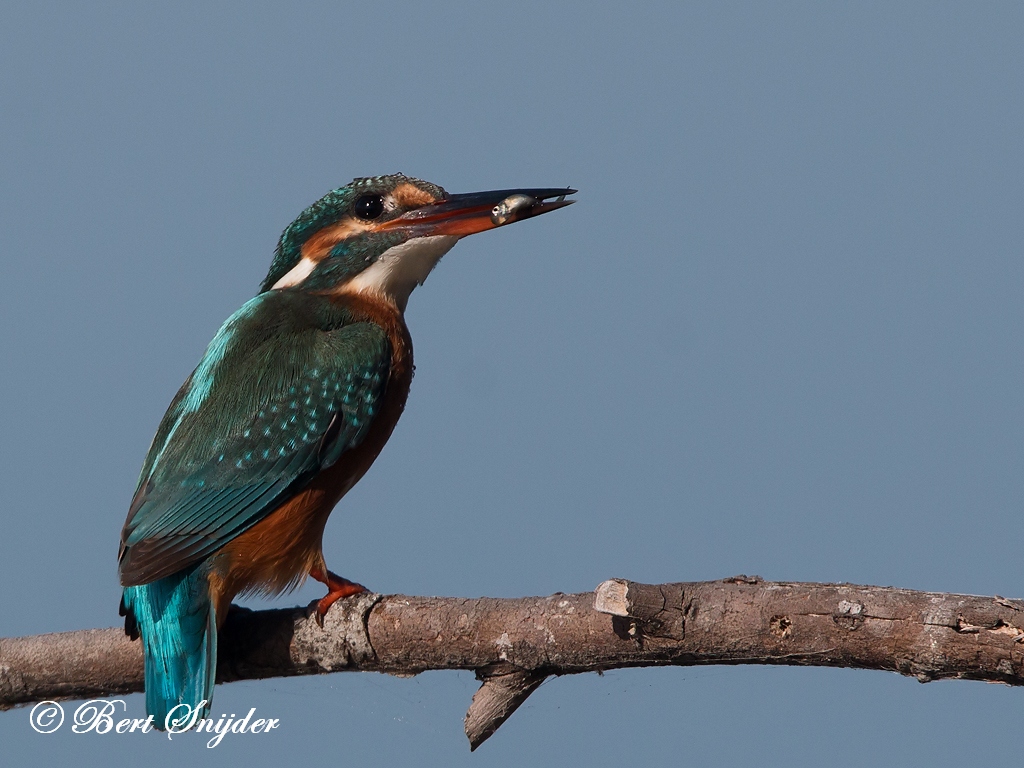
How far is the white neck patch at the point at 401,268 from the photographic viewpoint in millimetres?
3541

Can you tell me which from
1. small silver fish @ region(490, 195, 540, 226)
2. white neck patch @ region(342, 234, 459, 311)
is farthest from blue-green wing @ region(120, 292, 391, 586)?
small silver fish @ region(490, 195, 540, 226)

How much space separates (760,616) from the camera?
2395mm

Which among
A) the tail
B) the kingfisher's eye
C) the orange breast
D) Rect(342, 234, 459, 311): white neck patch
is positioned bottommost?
the tail

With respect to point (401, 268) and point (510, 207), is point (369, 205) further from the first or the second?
point (510, 207)

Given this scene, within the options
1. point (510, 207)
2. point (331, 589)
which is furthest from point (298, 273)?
point (331, 589)

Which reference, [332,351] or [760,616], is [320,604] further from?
[760,616]

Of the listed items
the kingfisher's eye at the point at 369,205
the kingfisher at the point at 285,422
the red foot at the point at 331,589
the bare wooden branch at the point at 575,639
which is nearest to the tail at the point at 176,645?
the kingfisher at the point at 285,422

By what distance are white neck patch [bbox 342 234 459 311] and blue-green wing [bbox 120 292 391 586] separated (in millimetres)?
192

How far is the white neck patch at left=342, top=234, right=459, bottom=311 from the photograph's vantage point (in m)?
3.54

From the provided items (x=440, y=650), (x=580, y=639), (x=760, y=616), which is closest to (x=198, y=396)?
(x=440, y=650)

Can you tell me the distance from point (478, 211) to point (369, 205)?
1.28 ft

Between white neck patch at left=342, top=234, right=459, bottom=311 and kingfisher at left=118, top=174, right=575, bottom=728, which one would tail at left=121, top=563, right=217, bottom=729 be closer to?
kingfisher at left=118, top=174, right=575, bottom=728

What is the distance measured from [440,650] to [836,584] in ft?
3.35

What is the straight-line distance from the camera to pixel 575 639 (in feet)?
8.38
